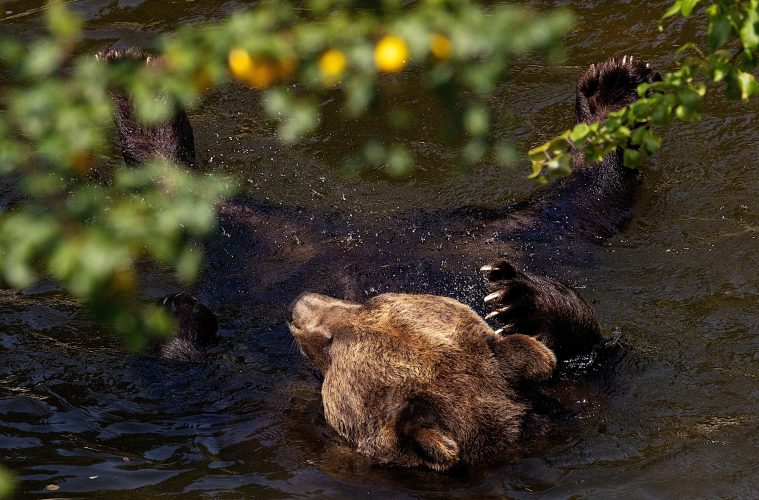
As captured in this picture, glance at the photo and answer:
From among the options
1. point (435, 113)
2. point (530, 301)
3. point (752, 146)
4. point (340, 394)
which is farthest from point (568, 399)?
point (435, 113)

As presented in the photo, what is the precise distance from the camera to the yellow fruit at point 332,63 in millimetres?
2277

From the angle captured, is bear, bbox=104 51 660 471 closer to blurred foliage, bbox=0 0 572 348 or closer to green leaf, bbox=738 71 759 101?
green leaf, bbox=738 71 759 101

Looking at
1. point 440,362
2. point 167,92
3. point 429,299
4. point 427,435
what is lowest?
point 427,435

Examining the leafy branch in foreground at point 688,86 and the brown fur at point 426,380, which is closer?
the leafy branch in foreground at point 688,86

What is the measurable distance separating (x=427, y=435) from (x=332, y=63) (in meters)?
2.53

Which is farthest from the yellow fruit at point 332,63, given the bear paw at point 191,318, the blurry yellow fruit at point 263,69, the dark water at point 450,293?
the bear paw at point 191,318

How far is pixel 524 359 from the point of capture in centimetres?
476

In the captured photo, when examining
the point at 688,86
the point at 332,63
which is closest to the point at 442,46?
the point at 332,63

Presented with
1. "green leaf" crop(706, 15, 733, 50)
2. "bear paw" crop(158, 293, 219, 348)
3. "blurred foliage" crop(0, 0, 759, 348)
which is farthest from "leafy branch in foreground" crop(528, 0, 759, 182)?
"bear paw" crop(158, 293, 219, 348)

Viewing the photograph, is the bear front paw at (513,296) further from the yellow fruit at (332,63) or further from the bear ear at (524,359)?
the yellow fruit at (332,63)

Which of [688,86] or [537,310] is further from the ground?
[688,86]

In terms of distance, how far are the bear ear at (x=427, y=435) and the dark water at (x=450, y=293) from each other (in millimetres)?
175

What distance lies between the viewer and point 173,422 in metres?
5.25

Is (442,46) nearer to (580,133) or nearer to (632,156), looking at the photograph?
(580,133)
